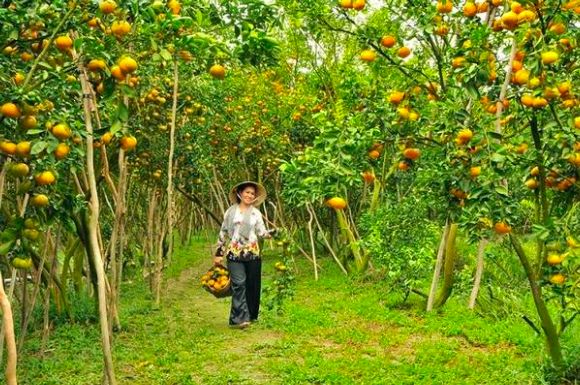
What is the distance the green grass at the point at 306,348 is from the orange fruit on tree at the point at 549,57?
107 inches

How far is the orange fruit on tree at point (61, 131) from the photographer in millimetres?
2803

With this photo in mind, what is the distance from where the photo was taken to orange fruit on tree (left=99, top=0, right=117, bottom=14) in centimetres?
273

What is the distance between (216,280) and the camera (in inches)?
282

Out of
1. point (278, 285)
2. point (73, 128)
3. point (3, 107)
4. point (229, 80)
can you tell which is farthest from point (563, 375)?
point (229, 80)

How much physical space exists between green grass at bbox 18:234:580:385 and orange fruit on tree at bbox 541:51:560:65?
2.71 meters

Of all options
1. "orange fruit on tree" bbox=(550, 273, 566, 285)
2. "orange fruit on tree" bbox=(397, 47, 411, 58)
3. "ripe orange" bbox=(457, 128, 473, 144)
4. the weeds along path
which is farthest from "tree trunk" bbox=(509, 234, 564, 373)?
the weeds along path

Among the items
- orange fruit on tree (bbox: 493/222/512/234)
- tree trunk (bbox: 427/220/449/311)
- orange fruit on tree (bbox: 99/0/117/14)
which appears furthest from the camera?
tree trunk (bbox: 427/220/449/311)

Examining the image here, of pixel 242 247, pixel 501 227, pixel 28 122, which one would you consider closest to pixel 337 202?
pixel 501 227

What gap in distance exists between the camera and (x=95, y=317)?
7707mm

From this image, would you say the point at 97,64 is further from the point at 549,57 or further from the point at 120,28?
the point at 549,57

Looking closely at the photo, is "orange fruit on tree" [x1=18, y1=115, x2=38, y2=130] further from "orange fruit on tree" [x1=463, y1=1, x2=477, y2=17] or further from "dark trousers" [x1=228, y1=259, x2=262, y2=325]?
"dark trousers" [x1=228, y1=259, x2=262, y2=325]

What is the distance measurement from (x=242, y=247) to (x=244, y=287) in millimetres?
440

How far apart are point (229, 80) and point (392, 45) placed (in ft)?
20.1

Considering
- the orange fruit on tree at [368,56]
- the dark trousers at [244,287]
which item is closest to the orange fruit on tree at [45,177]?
the orange fruit on tree at [368,56]
